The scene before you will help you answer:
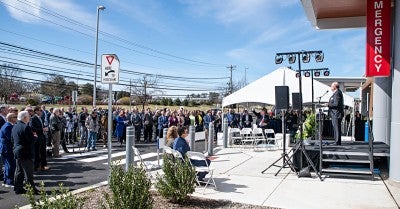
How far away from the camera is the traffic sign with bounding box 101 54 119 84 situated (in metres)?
7.68

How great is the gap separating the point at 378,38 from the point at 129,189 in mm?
6882

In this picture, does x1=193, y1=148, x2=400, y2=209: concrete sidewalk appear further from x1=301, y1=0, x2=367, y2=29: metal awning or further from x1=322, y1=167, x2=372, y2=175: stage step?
x1=301, y1=0, x2=367, y2=29: metal awning

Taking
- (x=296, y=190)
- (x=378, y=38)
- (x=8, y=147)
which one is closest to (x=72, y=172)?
(x=8, y=147)

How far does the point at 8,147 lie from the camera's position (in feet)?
26.2

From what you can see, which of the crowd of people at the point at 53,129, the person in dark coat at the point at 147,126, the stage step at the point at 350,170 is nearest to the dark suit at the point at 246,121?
the crowd of people at the point at 53,129

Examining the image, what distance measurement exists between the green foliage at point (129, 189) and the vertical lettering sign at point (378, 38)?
20.6 feet

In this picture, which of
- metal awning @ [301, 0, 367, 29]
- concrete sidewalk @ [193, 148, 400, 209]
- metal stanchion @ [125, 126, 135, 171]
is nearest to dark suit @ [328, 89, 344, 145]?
concrete sidewalk @ [193, 148, 400, 209]

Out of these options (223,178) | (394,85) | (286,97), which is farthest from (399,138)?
(223,178)

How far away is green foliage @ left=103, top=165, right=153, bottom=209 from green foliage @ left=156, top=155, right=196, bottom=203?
80 cm

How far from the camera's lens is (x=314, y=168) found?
29.6 feet

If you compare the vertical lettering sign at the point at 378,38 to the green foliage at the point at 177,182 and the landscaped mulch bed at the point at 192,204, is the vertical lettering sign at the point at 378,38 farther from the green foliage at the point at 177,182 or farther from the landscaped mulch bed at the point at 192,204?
the green foliage at the point at 177,182

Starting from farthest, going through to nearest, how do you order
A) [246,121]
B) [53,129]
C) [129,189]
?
[246,121], [53,129], [129,189]

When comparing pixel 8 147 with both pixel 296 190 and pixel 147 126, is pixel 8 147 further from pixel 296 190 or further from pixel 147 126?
pixel 147 126

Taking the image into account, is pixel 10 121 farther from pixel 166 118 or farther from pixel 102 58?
pixel 166 118
